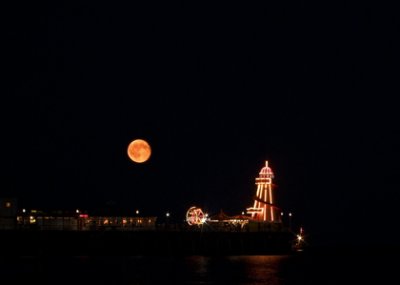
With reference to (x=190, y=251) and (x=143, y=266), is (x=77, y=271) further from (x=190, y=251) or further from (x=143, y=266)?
(x=190, y=251)

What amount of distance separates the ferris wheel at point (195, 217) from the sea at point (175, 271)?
533 inches

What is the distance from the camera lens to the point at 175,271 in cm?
8950

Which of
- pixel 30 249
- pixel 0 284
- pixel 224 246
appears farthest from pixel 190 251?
pixel 0 284

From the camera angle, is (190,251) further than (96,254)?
Yes

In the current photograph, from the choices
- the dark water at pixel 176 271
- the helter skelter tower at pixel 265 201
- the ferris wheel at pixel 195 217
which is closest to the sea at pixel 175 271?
the dark water at pixel 176 271

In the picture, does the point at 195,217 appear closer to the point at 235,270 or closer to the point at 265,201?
the point at 265,201

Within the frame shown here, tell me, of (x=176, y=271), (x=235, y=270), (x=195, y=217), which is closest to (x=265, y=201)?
(x=195, y=217)

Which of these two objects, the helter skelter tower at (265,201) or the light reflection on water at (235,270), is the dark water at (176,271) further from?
the helter skelter tower at (265,201)

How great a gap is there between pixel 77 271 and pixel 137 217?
1787 inches

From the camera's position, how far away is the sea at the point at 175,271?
79812 millimetres

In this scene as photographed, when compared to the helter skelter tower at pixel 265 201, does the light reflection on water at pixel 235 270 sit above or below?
below

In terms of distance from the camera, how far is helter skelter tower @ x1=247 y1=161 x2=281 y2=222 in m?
129

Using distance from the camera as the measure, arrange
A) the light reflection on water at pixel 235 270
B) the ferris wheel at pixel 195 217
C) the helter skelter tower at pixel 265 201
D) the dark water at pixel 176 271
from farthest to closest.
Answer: the helter skelter tower at pixel 265 201, the ferris wheel at pixel 195 217, the light reflection on water at pixel 235 270, the dark water at pixel 176 271

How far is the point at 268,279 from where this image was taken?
282 feet
